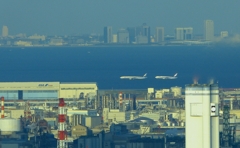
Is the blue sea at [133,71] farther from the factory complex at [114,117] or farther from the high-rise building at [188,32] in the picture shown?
the factory complex at [114,117]

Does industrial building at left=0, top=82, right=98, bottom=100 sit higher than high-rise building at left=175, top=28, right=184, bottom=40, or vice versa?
high-rise building at left=175, top=28, right=184, bottom=40

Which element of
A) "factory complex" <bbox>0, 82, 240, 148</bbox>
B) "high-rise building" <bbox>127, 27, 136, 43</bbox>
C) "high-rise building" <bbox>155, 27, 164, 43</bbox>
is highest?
"high-rise building" <bbox>127, 27, 136, 43</bbox>

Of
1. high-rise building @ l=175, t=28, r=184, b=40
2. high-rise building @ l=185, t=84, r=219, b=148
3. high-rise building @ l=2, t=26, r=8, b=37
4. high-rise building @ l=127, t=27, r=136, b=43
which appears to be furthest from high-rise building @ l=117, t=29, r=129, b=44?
high-rise building @ l=185, t=84, r=219, b=148

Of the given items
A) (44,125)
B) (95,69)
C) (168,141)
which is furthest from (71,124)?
(95,69)

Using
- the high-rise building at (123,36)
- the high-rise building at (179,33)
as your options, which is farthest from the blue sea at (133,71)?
the high-rise building at (123,36)

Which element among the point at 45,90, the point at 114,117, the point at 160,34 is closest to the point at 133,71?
the point at 45,90

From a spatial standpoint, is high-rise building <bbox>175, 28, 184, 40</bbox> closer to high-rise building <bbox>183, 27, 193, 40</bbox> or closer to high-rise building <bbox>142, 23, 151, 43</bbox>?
high-rise building <bbox>183, 27, 193, 40</bbox>
